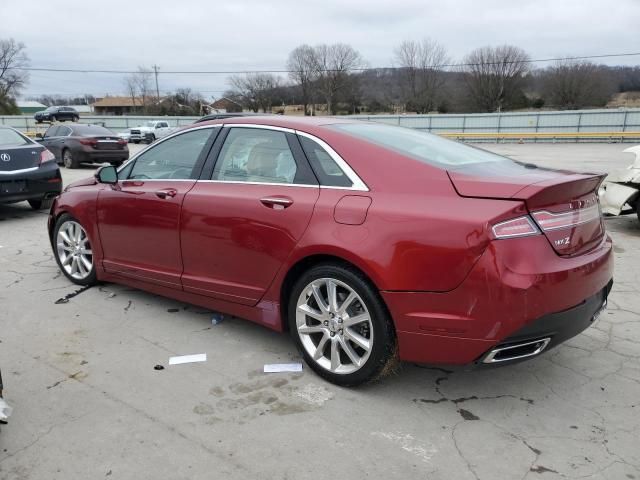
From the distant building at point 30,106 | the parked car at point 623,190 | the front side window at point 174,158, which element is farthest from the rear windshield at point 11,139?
the distant building at point 30,106

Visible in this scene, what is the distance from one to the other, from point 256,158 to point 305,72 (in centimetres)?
6401

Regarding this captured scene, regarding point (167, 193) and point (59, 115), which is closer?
point (167, 193)

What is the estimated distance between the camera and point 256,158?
3.54 metres

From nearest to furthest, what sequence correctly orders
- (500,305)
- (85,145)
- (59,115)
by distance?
1. (500,305)
2. (85,145)
3. (59,115)

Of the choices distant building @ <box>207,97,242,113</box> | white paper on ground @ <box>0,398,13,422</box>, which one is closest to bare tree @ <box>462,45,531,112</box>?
distant building @ <box>207,97,242,113</box>

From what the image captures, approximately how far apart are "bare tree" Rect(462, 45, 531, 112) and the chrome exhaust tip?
69.8 m

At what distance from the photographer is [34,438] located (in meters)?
2.62

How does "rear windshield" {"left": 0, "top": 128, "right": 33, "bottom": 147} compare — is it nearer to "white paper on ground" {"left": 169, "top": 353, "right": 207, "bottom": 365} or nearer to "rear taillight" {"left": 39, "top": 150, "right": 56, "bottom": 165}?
"rear taillight" {"left": 39, "top": 150, "right": 56, "bottom": 165}

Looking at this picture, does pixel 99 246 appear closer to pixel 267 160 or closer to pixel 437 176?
pixel 267 160

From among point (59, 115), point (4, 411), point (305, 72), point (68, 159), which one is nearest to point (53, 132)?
point (68, 159)

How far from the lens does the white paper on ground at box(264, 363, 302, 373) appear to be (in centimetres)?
332

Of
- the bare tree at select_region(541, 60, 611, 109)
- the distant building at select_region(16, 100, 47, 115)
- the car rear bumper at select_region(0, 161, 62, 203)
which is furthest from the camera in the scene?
the distant building at select_region(16, 100, 47, 115)

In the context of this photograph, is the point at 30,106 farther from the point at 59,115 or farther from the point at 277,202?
the point at 277,202

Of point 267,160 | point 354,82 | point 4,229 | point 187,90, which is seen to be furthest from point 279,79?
point 267,160
